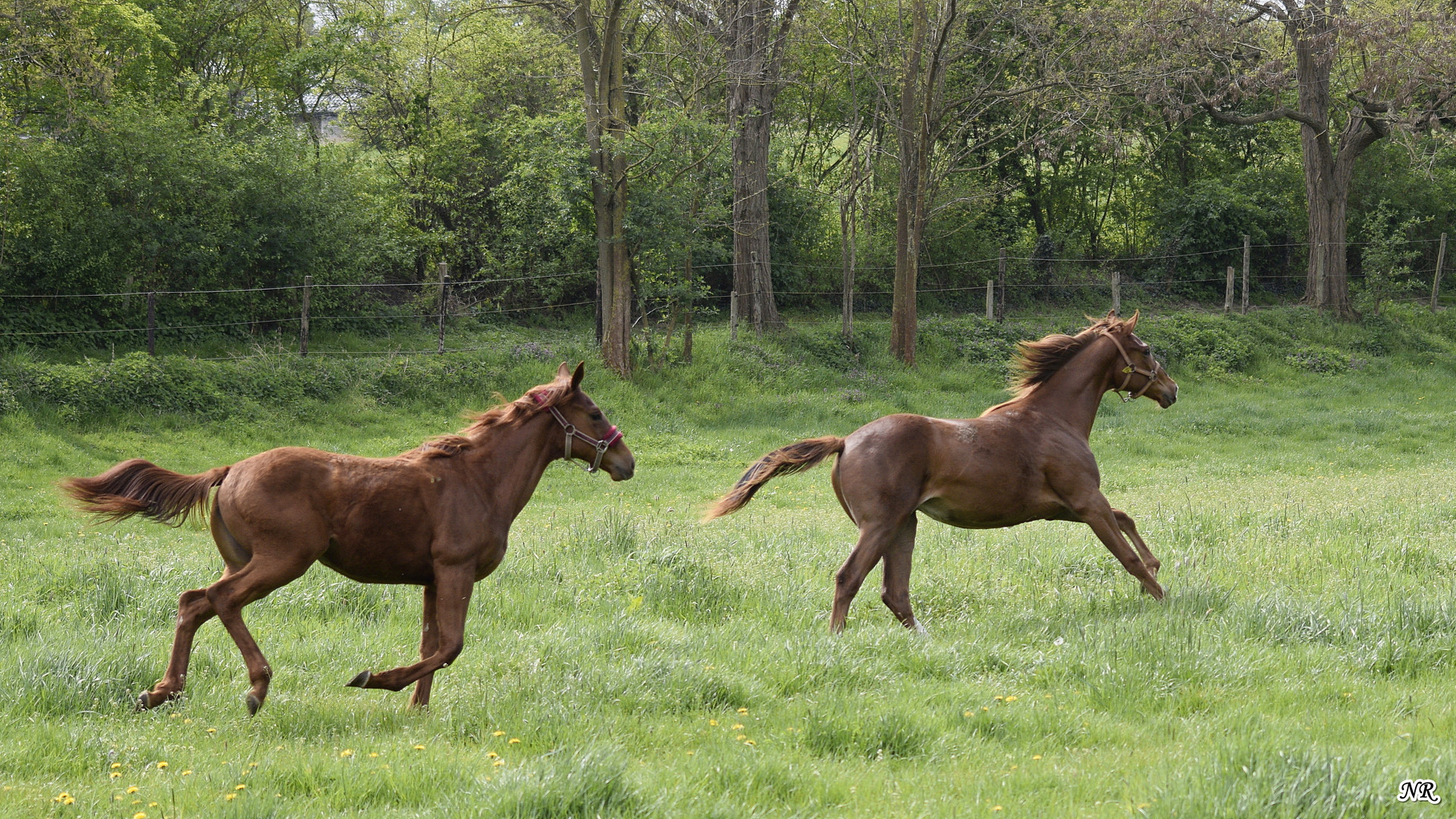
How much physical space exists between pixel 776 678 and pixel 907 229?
806 inches

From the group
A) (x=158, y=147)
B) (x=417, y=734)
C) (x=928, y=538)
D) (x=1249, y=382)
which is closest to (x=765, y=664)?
(x=417, y=734)

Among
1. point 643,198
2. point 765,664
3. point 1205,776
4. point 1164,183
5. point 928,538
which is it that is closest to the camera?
point 1205,776

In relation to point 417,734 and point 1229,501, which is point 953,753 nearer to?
point 417,734

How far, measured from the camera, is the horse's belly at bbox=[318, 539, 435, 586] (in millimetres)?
5887

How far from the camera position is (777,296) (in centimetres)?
3023

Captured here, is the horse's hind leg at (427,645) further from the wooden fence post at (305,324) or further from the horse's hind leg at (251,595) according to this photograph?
the wooden fence post at (305,324)

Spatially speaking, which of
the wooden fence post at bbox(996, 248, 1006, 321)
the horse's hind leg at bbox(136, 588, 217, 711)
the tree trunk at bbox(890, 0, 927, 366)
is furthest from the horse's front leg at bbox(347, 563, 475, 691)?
the wooden fence post at bbox(996, 248, 1006, 321)

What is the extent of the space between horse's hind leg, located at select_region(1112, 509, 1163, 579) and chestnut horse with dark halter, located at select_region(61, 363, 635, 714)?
4213 millimetres

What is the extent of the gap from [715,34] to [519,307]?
7.93 meters

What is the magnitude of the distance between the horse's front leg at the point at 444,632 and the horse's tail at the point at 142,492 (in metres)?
1.30

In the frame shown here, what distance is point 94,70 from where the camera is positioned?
18.8 m

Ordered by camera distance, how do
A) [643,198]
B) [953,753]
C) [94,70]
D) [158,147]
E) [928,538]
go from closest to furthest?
[953,753], [928,538], [94,70], [158,147], [643,198]

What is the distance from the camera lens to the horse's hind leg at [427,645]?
5852mm

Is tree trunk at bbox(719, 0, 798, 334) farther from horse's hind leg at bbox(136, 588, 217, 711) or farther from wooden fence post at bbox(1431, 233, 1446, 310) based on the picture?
wooden fence post at bbox(1431, 233, 1446, 310)
